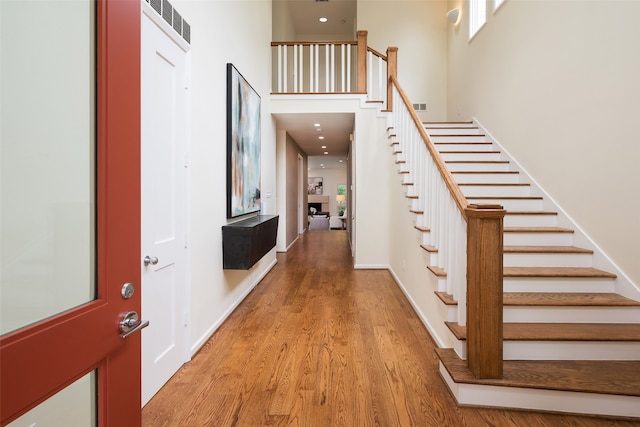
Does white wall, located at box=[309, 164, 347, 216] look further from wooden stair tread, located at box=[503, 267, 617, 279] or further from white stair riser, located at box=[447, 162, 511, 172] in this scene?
wooden stair tread, located at box=[503, 267, 617, 279]

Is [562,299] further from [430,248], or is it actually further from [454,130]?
[454,130]

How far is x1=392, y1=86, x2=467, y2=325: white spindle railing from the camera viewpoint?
2.17m

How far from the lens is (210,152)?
284 cm

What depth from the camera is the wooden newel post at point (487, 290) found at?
1.87 m

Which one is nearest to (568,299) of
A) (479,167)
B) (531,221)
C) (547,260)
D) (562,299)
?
(562,299)

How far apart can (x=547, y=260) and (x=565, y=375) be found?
117 cm

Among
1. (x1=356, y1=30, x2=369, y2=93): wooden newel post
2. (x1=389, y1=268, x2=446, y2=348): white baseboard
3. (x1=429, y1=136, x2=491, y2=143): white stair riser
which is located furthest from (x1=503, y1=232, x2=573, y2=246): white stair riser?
(x1=356, y1=30, x2=369, y2=93): wooden newel post

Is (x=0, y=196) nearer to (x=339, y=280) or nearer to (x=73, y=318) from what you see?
(x=73, y=318)

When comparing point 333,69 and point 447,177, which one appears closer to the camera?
point 447,177

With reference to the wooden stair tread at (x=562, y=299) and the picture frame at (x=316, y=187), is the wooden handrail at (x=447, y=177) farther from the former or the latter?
the picture frame at (x=316, y=187)

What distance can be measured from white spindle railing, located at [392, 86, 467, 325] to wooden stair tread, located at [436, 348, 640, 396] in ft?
1.13

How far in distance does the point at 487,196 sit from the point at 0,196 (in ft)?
13.1

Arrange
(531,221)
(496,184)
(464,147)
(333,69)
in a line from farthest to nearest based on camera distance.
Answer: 1. (333,69)
2. (464,147)
3. (496,184)
4. (531,221)

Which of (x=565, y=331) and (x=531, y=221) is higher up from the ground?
(x=531, y=221)
